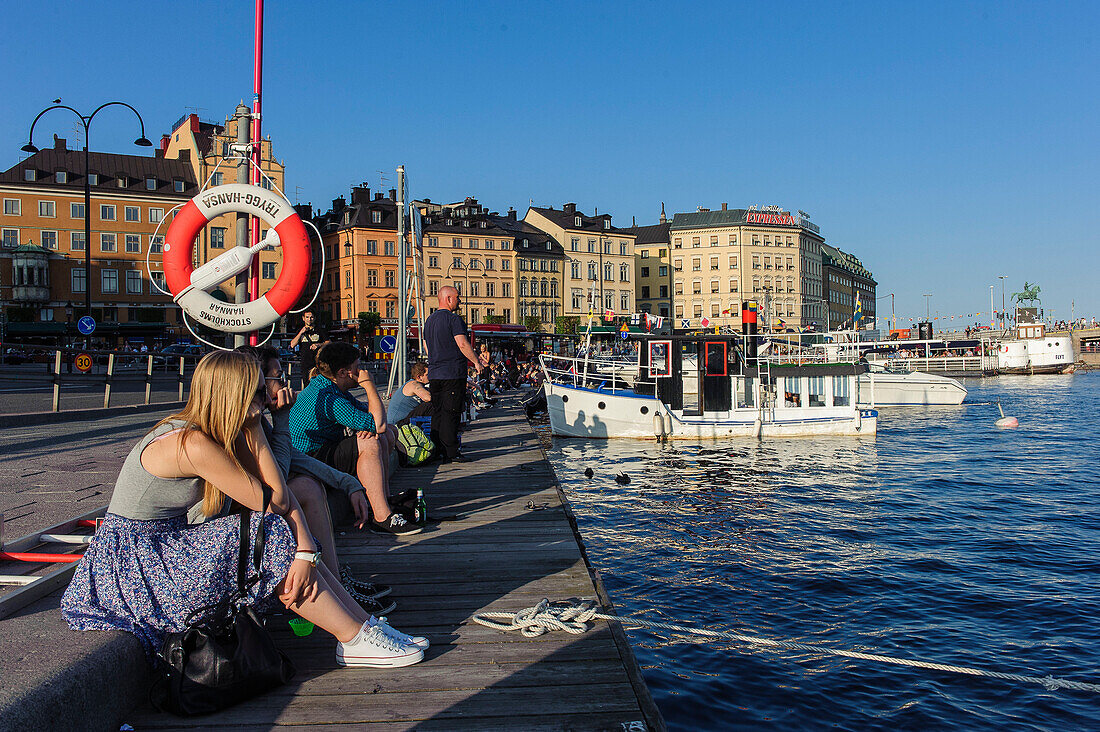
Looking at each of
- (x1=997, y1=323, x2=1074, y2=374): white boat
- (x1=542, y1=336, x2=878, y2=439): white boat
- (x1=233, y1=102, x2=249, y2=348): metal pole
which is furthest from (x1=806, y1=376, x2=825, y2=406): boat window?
(x1=997, y1=323, x2=1074, y2=374): white boat

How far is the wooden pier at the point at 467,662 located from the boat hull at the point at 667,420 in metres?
17.6

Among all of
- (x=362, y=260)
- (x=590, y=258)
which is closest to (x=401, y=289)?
(x=362, y=260)

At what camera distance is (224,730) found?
310 cm

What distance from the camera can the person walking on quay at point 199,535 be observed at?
3.20 meters

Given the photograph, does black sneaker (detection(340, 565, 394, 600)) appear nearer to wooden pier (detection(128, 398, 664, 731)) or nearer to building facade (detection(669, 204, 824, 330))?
wooden pier (detection(128, 398, 664, 731))

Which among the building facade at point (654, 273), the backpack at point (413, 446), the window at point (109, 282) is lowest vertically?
the backpack at point (413, 446)

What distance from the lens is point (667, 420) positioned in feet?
78.2

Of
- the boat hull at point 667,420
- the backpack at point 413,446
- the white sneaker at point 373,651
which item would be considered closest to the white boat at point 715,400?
the boat hull at point 667,420

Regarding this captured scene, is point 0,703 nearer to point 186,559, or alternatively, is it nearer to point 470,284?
point 186,559

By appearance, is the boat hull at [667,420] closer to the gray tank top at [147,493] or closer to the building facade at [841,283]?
the gray tank top at [147,493]

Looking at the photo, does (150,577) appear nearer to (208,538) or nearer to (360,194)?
(208,538)

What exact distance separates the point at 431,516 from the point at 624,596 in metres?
2.50

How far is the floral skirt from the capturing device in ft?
10.4

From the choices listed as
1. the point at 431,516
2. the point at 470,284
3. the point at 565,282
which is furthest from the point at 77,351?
the point at 565,282
